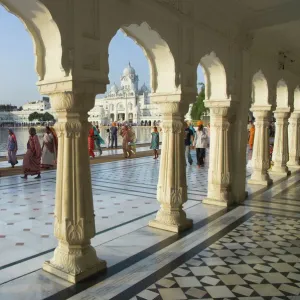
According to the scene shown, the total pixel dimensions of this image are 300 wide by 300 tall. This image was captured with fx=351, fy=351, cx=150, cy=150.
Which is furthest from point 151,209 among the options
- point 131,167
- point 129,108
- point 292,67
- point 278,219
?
point 129,108

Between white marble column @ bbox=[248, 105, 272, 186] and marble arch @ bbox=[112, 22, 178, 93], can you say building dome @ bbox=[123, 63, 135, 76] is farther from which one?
marble arch @ bbox=[112, 22, 178, 93]

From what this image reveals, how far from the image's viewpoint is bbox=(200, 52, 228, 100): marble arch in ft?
14.1

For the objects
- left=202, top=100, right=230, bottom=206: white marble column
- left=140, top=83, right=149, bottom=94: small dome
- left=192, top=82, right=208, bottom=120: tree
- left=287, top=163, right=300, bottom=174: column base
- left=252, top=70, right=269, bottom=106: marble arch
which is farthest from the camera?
left=140, top=83, right=149, bottom=94: small dome

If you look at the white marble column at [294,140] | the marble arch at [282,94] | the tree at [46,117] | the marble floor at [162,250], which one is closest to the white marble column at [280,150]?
the marble arch at [282,94]

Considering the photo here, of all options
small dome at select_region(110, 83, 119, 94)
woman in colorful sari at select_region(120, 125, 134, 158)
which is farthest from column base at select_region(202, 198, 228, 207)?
small dome at select_region(110, 83, 119, 94)

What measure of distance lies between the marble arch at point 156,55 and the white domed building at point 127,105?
57.7 meters

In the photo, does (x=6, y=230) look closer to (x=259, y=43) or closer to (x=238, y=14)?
(x=238, y=14)

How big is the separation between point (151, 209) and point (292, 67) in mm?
4432

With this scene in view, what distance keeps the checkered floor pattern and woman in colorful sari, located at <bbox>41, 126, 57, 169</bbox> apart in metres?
4.73

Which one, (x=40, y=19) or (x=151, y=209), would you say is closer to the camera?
(x=40, y=19)

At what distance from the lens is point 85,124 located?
8.52 feet

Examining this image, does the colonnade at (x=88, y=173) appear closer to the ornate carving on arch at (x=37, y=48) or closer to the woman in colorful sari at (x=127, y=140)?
the ornate carving on arch at (x=37, y=48)

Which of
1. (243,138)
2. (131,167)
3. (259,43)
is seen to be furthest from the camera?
(131,167)

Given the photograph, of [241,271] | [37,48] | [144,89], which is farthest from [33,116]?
[241,271]
